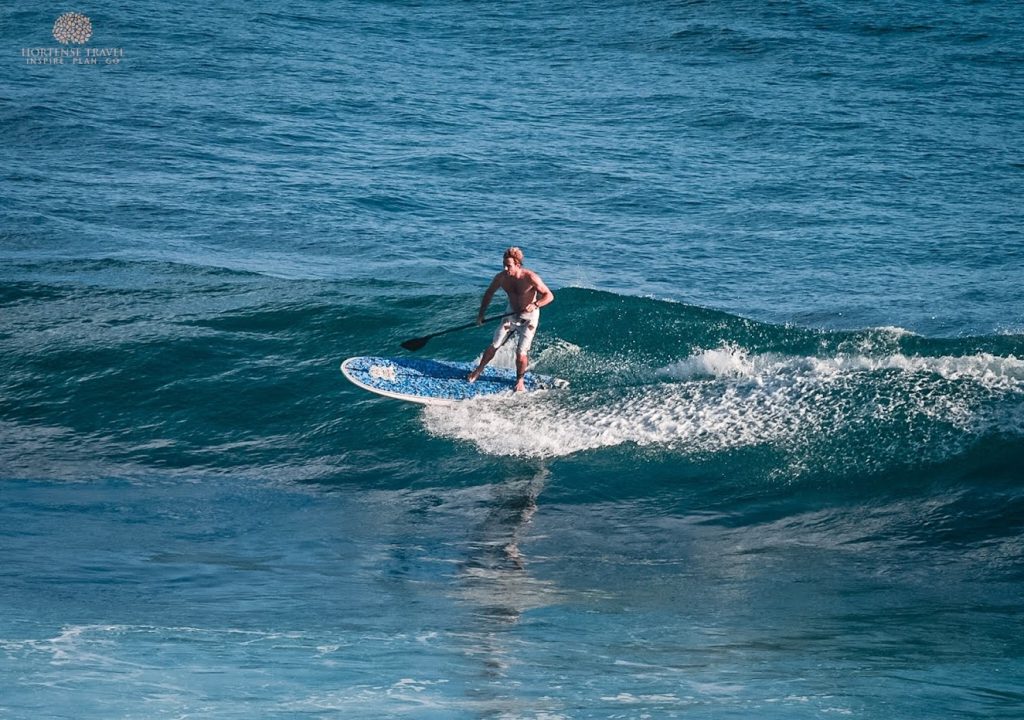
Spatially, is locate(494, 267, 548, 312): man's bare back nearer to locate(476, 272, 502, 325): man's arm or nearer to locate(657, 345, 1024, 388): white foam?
locate(476, 272, 502, 325): man's arm

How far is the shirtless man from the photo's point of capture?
1363cm

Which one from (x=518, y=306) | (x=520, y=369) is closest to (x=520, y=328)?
(x=518, y=306)

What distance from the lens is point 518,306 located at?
1389 centimetres

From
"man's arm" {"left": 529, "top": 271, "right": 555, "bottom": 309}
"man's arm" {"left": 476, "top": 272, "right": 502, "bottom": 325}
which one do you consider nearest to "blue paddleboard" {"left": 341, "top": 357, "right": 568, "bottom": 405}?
"man's arm" {"left": 476, "top": 272, "right": 502, "bottom": 325}

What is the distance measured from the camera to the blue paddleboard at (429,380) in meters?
13.8

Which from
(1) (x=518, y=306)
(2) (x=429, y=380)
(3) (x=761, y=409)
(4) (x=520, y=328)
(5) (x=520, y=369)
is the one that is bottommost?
(3) (x=761, y=409)

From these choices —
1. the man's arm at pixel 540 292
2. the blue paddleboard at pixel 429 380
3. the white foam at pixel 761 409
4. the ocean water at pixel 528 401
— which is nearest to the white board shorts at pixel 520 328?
the man's arm at pixel 540 292

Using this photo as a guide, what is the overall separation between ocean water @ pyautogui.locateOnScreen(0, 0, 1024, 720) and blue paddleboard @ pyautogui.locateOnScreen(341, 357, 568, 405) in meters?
0.30

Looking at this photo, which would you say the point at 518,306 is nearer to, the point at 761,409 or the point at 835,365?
the point at 761,409

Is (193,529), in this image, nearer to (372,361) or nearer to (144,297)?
(372,361)

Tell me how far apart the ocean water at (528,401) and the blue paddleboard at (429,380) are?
298 mm

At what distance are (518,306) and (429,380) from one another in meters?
1.41

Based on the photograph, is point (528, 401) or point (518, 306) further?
point (528, 401)

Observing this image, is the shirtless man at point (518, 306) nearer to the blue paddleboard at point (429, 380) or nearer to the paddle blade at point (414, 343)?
the blue paddleboard at point (429, 380)
